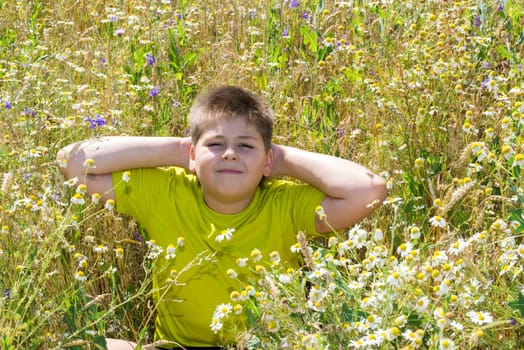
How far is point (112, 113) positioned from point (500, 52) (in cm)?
169

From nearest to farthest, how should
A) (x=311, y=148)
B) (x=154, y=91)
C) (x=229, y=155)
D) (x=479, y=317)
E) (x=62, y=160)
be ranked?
(x=479, y=317)
(x=62, y=160)
(x=229, y=155)
(x=311, y=148)
(x=154, y=91)

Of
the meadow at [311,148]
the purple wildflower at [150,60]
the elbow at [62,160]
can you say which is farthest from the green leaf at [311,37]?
the elbow at [62,160]

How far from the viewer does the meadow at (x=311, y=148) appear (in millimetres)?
2365

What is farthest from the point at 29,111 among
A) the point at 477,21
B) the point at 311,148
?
the point at 477,21

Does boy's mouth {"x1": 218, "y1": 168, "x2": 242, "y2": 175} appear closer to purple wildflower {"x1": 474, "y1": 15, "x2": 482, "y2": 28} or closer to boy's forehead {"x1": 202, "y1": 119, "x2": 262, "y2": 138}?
boy's forehead {"x1": 202, "y1": 119, "x2": 262, "y2": 138}

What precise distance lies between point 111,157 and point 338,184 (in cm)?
82

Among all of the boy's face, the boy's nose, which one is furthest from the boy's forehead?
the boy's nose

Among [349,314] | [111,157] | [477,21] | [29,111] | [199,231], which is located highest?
[477,21]

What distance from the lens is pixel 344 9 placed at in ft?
15.2

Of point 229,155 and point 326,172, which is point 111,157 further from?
point 326,172

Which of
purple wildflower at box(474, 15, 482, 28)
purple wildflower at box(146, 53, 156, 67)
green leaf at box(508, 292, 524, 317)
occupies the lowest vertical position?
green leaf at box(508, 292, 524, 317)

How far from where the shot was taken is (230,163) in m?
3.06

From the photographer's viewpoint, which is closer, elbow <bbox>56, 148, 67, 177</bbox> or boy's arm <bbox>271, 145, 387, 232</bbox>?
elbow <bbox>56, 148, 67, 177</bbox>

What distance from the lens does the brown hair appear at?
3188mm
